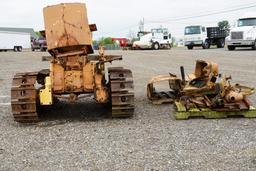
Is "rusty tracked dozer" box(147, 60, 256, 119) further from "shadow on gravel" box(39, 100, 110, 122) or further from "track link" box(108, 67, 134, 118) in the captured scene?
"shadow on gravel" box(39, 100, 110, 122)

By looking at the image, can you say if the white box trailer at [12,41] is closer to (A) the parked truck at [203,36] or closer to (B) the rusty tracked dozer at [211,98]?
(A) the parked truck at [203,36]

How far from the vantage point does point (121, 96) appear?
865 cm

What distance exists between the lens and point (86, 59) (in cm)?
915

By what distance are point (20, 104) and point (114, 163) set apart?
3258 millimetres

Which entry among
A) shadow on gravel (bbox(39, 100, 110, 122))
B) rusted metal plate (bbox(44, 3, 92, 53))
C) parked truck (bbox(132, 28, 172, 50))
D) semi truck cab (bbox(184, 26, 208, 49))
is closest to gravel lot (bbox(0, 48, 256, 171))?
shadow on gravel (bbox(39, 100, 110, 122))

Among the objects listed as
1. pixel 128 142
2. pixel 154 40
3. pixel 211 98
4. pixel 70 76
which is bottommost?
pixel 128 142

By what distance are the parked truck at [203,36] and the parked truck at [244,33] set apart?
11032 mm

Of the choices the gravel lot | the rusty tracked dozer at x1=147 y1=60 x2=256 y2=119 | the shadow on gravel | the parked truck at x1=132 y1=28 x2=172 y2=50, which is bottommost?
the gravel lot

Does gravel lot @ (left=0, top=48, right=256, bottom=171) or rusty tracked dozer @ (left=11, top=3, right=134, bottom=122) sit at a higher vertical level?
rusty tracked dozer @ (left=11, top=3, right=134, bottom=122)

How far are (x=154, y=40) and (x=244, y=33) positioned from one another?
55.9ft

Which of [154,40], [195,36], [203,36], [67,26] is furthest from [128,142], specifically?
[154,40]

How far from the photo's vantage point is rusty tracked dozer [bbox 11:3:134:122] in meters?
8.64

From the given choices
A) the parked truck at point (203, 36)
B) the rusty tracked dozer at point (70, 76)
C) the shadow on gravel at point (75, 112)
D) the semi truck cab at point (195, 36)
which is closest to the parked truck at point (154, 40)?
the parked truck at point (203, 36)

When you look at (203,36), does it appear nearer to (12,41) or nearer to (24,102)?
→ (12,41)
